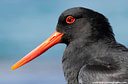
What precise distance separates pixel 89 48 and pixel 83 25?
0.60 metres

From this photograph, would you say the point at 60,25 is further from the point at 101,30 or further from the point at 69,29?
the point at 101,30

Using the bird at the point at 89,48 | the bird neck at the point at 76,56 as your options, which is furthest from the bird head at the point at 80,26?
the bird neck at the point at 76,56

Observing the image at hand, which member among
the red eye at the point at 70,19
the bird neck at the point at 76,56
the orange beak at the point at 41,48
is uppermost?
the red eye at the point at 70,19

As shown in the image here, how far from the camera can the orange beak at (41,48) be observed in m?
7.29

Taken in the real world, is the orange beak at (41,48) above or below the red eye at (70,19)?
below

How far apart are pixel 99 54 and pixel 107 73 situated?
1.89ft

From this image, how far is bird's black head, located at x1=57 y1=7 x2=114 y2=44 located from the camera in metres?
6.69

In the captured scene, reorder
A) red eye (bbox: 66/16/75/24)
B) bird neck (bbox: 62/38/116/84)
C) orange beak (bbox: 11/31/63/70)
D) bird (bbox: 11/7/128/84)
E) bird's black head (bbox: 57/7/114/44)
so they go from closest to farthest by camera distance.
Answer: bird (bbox: 11/7/128/84), bird neck (bbox: 62/38/116/84), bird's black head (bbox: 57/7/114/44), red eye (bbox: 66/16/75/24), orange beak (bbox: 11/31/63/70)

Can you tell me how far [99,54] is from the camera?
6.40 meters

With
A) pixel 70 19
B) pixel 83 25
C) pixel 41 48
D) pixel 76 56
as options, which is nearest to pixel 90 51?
pixel 76 56

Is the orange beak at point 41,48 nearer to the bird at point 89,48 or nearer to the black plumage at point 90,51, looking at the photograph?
the bird at point 89,48

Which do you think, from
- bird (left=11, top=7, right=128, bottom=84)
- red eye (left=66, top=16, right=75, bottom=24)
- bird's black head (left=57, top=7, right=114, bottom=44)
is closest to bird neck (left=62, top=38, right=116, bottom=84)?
bird (left=11, top=7, right=128, bottom=84)

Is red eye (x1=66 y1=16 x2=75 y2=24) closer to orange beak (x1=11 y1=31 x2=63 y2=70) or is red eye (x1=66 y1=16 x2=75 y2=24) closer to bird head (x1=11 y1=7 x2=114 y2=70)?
bird head (x1=11 y1=7 x2=114 y2=70)

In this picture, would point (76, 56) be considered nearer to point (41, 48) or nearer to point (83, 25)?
point (83, 25)
